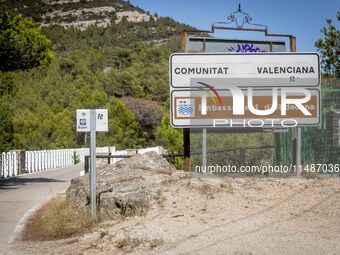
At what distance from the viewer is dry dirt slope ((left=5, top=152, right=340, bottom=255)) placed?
8141 mm

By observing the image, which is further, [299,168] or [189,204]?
[299,168]

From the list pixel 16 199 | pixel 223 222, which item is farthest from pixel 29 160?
pixel 223 222

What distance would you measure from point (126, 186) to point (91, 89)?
5910cm

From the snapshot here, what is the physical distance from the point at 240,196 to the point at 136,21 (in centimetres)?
12397

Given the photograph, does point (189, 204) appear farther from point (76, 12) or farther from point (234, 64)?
point (76, 12)

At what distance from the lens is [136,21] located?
13275 cm

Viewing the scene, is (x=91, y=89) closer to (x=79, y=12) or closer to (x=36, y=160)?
(x=36, y=160)

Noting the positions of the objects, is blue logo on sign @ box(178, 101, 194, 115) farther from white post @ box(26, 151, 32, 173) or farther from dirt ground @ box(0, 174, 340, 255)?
white post @ box(26, 151, 32, 173)

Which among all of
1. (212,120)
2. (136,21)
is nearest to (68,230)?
(212,120)

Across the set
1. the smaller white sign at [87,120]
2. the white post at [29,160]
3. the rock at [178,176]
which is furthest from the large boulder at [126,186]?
the white post at [29,160]

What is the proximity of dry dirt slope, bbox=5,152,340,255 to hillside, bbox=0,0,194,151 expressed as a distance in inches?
816

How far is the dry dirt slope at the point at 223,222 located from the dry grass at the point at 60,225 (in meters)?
0.53

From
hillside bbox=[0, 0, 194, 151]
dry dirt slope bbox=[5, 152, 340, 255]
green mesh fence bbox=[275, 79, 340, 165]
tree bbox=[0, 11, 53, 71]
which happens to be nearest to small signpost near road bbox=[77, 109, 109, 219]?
dry dirt slope bbox=[5, 152, 340, 255]

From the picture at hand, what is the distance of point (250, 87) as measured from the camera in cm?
1359
